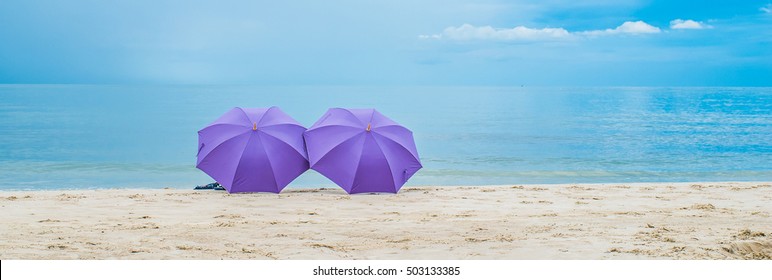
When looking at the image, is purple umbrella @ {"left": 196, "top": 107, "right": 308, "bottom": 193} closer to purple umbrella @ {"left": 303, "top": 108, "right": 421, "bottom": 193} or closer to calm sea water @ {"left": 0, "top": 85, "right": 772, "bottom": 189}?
purple umbrella @ {"left": 303, "top": 108, "right": 421, "bottom": 193}

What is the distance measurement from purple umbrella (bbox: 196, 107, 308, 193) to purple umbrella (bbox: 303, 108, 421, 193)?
36cm

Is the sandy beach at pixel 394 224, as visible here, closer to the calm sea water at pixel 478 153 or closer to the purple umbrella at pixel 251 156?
the purple umbrella at pixel 251 156

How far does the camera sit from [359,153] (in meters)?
11.8

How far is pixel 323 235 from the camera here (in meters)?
8.57

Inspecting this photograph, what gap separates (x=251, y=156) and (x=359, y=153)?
5.79 ft

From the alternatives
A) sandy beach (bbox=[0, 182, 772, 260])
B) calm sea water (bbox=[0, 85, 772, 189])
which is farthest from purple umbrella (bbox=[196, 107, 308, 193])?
calm sea water (bbox=[0, 85, 772, 189])

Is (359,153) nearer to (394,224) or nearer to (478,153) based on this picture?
(394,224)

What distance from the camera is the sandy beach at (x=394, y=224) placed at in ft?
25.1

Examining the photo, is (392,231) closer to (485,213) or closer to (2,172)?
(485,213)

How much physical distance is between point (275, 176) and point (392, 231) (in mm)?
3448

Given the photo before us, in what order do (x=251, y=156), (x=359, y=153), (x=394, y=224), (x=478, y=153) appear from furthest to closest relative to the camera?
(x=478, y=153)
(x=359, y=153)
(x=251, y=156)
(x=394, y=224)

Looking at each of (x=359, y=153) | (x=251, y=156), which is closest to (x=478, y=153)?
(x=359, y=153)

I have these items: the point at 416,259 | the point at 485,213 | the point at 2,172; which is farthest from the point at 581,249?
the point at 2,172

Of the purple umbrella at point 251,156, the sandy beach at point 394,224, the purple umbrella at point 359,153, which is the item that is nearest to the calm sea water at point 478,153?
the purple umbrella at point 359,153
